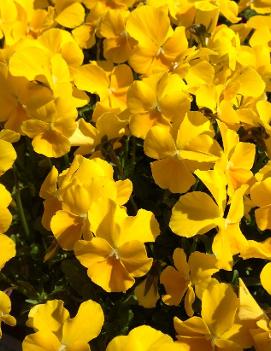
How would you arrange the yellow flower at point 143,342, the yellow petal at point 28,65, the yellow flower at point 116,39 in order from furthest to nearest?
the yellow flower at point 116,39 < the yellow petal at point 28,65 < the yellow flower at point 143,342

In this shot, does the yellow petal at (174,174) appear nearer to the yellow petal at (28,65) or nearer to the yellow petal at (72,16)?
the yellow petal at (28,65)

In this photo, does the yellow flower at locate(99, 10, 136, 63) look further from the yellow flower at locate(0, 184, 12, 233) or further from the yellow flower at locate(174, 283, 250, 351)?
Result: the yellow flower at locate(174, 283, 250, 351)

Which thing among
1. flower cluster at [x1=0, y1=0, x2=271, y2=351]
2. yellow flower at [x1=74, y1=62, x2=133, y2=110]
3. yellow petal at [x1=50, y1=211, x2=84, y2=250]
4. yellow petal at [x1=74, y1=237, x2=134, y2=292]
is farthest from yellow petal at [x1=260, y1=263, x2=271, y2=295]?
yellow flower at [x1=74, y1=62, x2=133, y2=110]

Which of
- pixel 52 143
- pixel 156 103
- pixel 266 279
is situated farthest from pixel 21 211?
pixel 266 279

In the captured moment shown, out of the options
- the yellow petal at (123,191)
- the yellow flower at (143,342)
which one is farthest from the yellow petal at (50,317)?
the yellow petal at (123,191)

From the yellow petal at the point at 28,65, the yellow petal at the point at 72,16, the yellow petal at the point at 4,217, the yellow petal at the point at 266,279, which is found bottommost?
the yellow petal at the point at 266,279

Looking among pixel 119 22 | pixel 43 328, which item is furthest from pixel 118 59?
pixel 43 328

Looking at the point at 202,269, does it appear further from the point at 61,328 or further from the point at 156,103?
the point at 156,103
